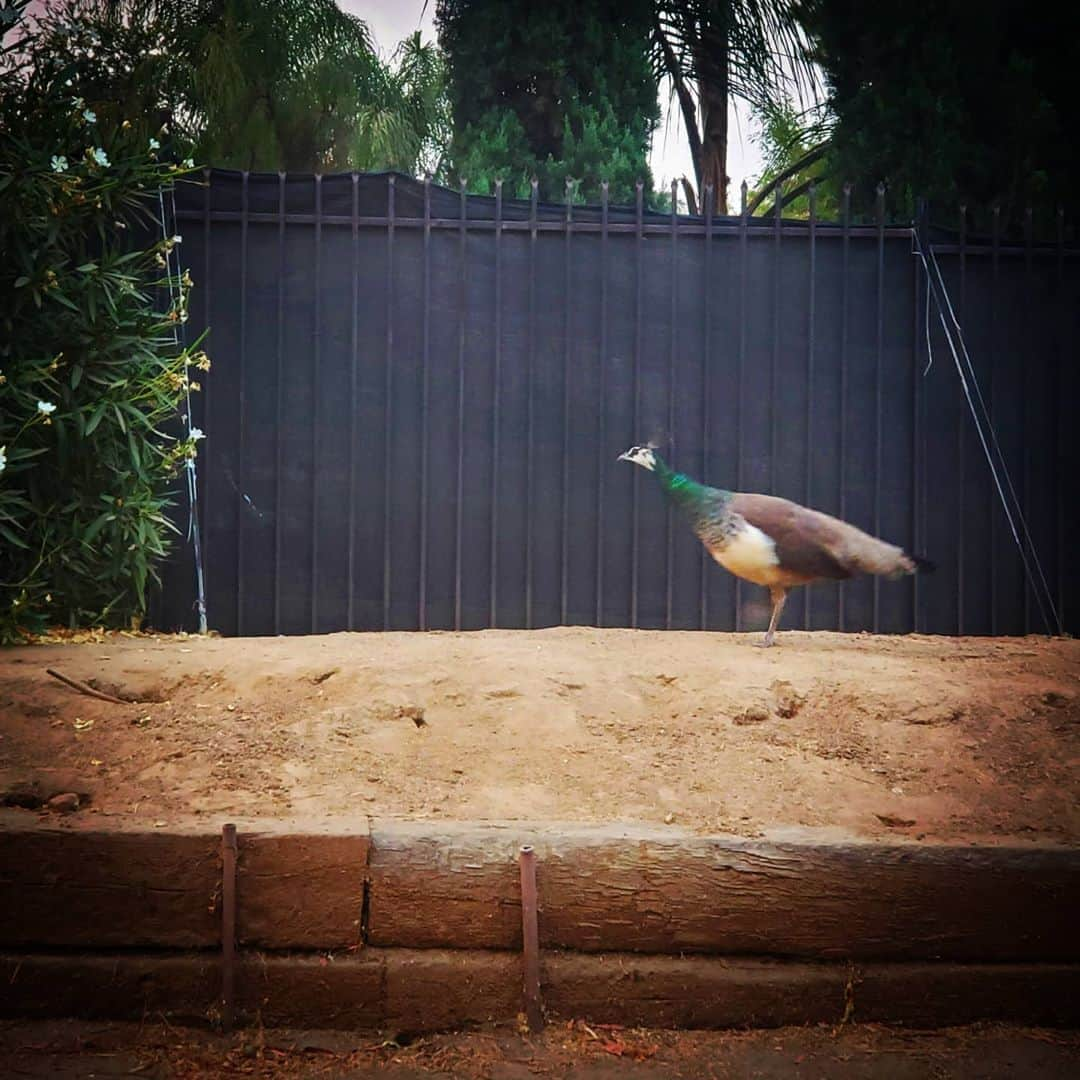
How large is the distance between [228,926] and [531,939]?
785 mm

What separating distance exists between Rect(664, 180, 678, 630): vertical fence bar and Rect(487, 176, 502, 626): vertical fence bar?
2.67ft

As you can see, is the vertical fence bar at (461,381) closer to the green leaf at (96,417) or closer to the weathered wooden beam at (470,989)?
the green leaf at (96,417)

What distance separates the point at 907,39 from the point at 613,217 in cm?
429

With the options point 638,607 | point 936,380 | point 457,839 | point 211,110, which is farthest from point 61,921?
point 211,110

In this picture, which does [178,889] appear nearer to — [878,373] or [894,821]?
[894,821]

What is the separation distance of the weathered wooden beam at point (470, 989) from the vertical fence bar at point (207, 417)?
2.90 meters

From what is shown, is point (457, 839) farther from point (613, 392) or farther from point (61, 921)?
point (613, 392)

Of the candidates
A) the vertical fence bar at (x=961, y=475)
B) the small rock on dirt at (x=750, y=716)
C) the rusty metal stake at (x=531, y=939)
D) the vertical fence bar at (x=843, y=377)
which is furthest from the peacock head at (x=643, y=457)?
the rusty metal stake at (x=531, y=939)

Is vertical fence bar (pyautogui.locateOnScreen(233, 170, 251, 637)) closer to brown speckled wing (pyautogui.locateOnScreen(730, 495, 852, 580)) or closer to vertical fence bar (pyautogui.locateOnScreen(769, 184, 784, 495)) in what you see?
brown speckled wing (pyautogui.locateOnScreen(730, 495, 852, 580))

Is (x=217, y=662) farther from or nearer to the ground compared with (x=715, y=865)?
farther from the ground

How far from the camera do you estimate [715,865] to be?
3.39 meters

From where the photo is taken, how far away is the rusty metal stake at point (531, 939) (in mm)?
3277

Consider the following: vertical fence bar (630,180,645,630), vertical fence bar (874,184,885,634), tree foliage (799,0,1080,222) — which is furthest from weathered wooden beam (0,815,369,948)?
tree foliage (799,0,1080,222)

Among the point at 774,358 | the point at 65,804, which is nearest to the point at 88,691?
the point at 65,804
